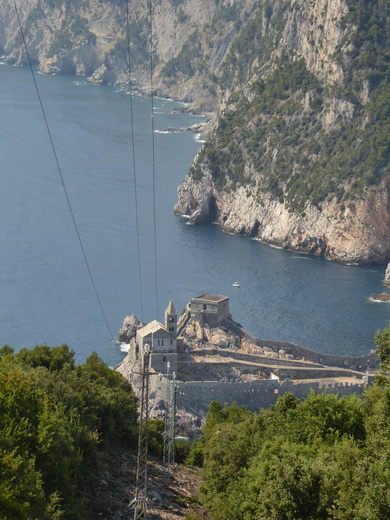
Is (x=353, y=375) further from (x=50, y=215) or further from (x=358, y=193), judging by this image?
(x=50, y=215)

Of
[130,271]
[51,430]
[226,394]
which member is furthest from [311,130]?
[51,430]

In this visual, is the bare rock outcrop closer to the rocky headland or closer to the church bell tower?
the rocky headland

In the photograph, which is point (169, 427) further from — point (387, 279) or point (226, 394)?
point (387, 279)

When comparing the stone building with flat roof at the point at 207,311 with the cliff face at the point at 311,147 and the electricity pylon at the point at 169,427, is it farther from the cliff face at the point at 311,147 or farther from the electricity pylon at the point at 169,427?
the cliff face at the point at 311,147

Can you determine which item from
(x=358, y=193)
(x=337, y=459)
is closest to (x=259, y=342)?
(x=337, y=459)

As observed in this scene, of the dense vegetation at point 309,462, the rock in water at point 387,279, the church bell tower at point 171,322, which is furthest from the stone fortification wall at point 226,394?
the rock in water at point 387,279

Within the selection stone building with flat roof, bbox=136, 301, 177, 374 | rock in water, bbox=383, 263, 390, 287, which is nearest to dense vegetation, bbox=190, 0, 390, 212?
rock in water, bbox=383, 263, 390, 287
